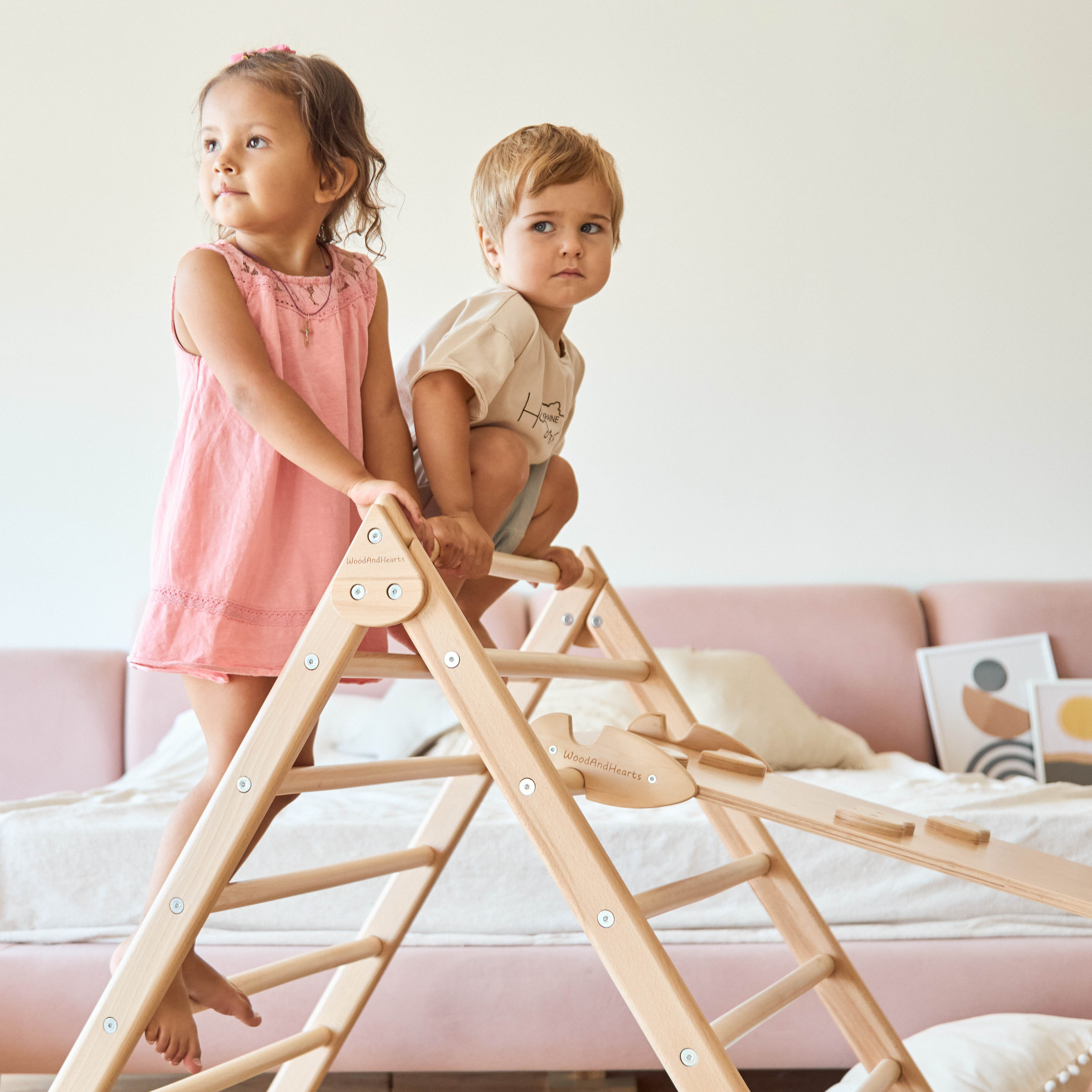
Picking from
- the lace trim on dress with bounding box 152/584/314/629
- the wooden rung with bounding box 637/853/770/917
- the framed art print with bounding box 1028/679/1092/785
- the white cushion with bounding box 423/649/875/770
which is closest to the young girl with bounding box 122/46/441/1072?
the lace trim on dress with bounding box 152/584/314/629

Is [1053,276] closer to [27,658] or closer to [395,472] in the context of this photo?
[395,472]

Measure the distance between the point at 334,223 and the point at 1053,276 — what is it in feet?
7.07

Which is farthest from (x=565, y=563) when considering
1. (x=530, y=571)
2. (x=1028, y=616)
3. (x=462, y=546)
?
(x=1028, y=616)

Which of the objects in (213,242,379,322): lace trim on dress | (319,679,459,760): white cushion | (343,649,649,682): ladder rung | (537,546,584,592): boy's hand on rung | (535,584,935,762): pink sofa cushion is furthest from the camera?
(535,584,935,762): pink sofa cushion

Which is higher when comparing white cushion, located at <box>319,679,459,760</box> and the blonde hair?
the blonde hair

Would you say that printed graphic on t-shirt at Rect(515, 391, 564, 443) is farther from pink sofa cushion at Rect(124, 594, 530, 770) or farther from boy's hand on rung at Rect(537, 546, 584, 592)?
pink sofa cushion at Rect(124, 594, 530, 770)

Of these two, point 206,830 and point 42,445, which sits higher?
point 42,445

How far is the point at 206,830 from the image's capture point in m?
0.84

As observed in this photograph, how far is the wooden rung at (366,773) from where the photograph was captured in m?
0.87

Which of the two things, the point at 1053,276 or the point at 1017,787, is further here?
the point at 1053,276

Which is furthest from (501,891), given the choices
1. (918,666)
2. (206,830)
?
(918,666)

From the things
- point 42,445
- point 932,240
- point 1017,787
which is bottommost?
point 1017,787

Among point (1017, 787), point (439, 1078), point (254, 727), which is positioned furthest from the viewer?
point (1017, 787)

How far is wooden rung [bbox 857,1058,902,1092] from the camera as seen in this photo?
1.07m
